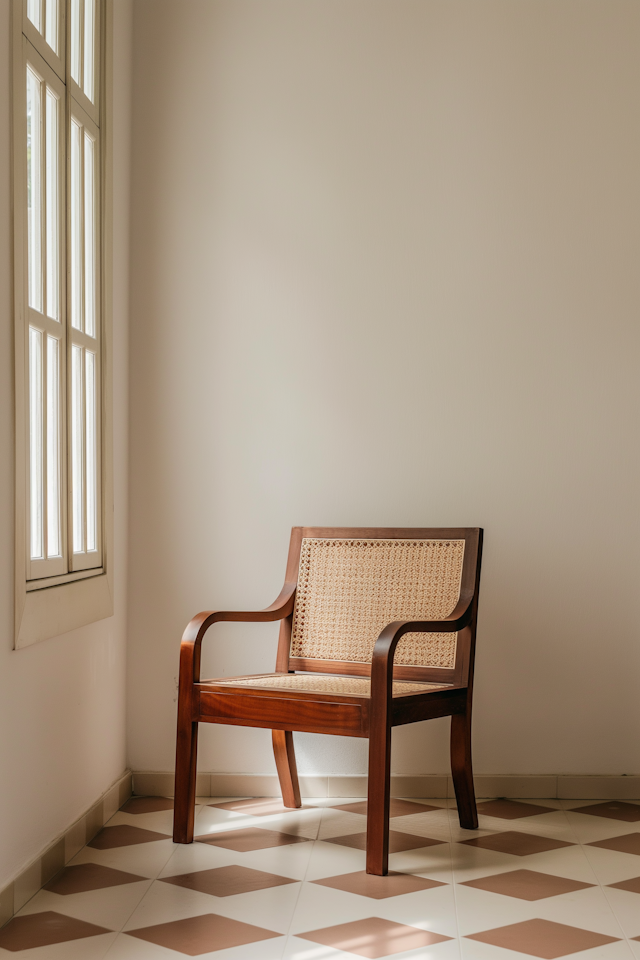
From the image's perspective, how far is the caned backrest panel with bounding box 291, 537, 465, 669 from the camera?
8.07 ft

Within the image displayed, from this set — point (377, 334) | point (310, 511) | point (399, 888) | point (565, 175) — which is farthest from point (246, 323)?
point (399, 888)

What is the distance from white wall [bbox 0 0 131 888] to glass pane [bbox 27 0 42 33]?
251mm

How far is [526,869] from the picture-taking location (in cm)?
205

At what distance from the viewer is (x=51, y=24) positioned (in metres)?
2.12

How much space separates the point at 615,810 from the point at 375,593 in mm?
986

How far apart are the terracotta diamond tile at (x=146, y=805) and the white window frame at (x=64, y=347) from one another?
61 centimetres

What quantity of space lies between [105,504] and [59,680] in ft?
1.89

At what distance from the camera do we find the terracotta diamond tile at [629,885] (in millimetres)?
1940

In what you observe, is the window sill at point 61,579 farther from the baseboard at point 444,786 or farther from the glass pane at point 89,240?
the baseboard at point 444,786

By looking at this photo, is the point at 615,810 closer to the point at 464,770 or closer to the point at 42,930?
the point at 464,770

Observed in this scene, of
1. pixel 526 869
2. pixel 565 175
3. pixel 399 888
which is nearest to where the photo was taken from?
pixel 399 888

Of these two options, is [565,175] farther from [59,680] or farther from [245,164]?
[59,680]

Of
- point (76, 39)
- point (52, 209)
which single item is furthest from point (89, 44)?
point (52, 209)

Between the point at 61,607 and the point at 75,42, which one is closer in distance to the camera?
the point at 61,607
